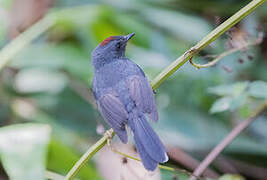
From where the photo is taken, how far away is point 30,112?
15.2 ft

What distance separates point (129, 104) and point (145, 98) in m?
0.12

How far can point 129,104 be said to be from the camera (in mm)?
2633

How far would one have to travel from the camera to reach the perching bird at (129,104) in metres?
2.22

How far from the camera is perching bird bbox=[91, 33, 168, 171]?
2.22 m

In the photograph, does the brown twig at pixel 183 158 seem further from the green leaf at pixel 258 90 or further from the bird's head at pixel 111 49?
the green leaf at pixel 258 90

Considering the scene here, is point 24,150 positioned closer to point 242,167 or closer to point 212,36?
point 212,36

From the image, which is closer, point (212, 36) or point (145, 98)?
point (212, 36)

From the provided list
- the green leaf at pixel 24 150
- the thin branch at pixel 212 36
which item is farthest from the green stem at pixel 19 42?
the thin branch at pixel 212 36

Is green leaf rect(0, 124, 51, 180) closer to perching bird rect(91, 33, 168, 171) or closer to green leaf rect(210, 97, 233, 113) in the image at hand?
perching bird rect(91, 33, 168, 171)

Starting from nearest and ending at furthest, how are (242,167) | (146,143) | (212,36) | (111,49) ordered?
1. (212,36)
2. (146,143)
3. (111,49)
4. (242,167)

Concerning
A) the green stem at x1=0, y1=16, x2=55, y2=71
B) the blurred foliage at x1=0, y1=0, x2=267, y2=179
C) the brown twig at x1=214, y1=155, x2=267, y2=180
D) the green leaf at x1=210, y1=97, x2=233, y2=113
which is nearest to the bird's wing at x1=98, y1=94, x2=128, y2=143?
the green leaf at x1=210, y1=97, x2=233, y2=113

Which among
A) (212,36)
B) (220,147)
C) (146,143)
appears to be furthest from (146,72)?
(212,36)

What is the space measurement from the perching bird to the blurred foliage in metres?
1.05

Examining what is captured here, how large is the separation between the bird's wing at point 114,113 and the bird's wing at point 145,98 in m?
0.10
